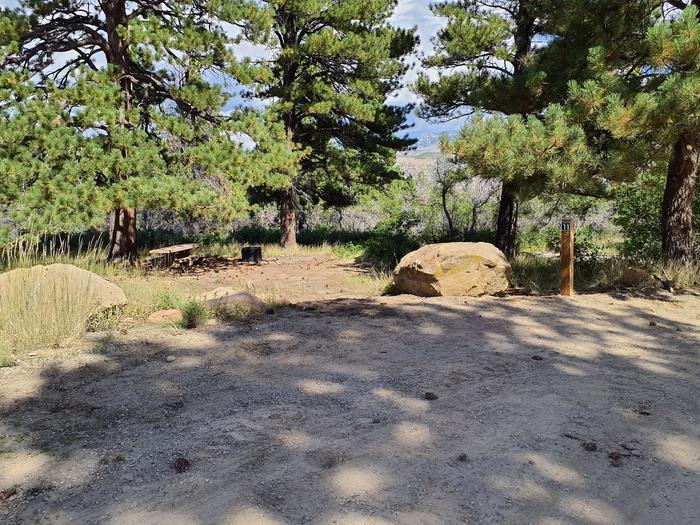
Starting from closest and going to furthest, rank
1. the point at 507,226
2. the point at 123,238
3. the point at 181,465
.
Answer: the point at 181,465
the point at 123,238
the point at 507,226

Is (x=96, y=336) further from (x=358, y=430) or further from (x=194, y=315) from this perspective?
(x=358, y=430)

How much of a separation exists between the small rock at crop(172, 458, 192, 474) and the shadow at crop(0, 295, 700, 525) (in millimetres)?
44

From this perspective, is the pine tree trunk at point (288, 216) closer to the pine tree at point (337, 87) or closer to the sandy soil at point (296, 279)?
the pine tree at point (337, 87)

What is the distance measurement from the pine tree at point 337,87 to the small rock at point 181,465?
10.4 m

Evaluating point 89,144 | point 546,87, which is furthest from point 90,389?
point 546,87

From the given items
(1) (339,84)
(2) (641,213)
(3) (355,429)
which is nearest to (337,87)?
(1) (339,84)

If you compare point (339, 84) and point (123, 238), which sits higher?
point (339, 84)

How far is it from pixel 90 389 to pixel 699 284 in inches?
311

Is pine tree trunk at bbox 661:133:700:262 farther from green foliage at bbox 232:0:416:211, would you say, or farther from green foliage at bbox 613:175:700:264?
green foliage at bbox 232:0:416:211

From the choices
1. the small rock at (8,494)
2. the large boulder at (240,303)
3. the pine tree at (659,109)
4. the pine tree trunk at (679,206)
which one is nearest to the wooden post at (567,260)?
the pine tree at (659,109)

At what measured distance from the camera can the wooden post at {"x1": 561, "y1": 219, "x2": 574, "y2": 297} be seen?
23.1 feet

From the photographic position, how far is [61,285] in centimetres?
489

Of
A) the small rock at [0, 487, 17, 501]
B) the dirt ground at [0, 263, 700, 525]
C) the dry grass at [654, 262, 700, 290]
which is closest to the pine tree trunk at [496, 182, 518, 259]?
the dry grass at [654, 262, 700, 290]

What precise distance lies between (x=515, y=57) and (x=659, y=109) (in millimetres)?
5195
